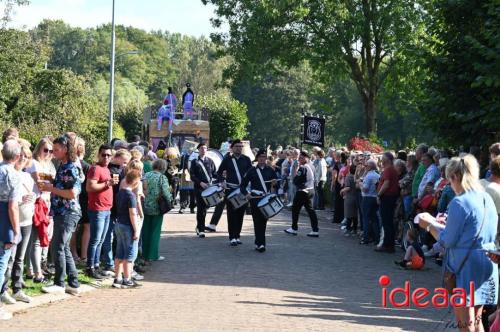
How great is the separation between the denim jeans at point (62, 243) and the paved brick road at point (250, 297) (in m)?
0.37

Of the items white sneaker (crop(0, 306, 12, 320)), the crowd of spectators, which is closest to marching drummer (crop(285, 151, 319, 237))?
the crowd of spectators

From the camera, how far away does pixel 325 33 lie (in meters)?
38.7

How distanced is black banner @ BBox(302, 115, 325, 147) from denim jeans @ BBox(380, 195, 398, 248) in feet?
41.3

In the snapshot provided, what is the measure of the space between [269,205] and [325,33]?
23234 mm

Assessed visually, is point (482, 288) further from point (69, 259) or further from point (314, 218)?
point (314, 218)

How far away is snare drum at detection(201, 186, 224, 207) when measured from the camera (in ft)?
58.0

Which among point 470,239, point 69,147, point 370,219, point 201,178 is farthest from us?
point 201,178

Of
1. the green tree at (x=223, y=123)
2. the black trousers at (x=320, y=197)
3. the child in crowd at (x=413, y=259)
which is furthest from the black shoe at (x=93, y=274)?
the green tree at (x=223, y=123)

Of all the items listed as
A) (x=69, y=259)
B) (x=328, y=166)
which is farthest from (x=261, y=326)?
(x=328, y=166)

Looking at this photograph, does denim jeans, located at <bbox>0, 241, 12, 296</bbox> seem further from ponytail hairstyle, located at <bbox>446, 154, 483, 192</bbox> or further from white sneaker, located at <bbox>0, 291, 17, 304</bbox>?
ponytail hairstyle, located at <bbox>446, 154, 483, 192</bbox>

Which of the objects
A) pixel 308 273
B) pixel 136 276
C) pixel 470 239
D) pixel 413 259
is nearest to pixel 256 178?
pixel 308 273

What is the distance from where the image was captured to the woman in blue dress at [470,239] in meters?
7.13

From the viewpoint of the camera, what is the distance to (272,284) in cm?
1270

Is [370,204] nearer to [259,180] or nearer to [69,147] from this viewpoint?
[259,180]
